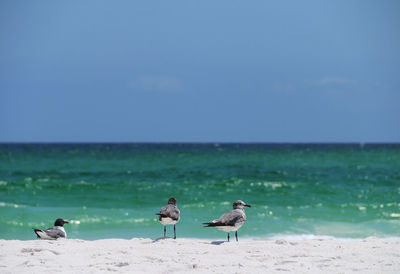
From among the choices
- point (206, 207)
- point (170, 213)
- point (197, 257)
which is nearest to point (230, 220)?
point (170, 213)

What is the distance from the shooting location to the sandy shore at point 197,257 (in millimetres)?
6227

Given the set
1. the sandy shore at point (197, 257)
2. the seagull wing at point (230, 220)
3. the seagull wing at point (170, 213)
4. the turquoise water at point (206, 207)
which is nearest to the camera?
the sandy shore at point (197, 257)

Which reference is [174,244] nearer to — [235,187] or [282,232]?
[282,232]

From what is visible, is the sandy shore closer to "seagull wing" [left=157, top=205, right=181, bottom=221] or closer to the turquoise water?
"seagull wing" [left=157, top=205, right=181, bottom=221]

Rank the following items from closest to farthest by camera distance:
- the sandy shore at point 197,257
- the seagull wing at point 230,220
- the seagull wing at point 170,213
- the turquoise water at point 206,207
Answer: the sandy shore at point 197,257, the seagull wing at point 230,220, the seagull wing at point 170,213, the turquoise water at point 206,207

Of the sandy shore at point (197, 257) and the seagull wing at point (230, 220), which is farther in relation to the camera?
the seagull wing at point (230, 220)

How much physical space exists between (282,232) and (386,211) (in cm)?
468

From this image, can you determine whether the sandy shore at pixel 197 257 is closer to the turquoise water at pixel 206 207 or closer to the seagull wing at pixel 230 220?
the seagull wing at pixel 230 220

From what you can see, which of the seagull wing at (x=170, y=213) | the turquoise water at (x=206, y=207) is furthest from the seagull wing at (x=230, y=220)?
the turquoise water at (x=206, y=207)

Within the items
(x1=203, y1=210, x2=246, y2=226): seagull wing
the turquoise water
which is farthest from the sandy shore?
the turquoise water

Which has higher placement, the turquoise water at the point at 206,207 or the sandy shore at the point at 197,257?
the turquoise water at the point at 206,207

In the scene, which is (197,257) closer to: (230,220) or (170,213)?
(230,220)

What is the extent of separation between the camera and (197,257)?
22.5 ft

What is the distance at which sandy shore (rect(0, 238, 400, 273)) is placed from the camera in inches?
245
